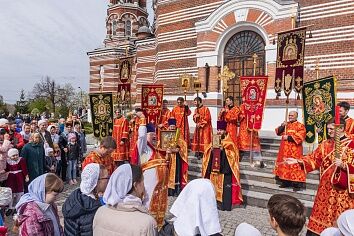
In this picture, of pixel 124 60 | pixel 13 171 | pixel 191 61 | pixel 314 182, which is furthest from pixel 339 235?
pixel 191 61

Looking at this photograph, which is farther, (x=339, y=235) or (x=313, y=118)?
(x=313, y=118)

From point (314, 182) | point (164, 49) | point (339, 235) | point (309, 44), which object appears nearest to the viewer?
point (339, 235)

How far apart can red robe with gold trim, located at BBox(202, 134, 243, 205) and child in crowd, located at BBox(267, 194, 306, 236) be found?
15.8ft

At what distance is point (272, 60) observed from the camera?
13.3 metres

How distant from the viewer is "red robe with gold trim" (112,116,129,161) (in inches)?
390

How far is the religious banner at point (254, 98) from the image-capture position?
9.33m

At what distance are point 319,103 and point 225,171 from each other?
7.96ft

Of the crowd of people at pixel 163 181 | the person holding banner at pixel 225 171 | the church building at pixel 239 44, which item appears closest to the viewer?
the crowd of people at pixel 163 181

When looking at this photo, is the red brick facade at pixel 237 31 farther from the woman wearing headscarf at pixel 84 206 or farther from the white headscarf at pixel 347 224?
the woman wearing headscarf at pixel 84 206

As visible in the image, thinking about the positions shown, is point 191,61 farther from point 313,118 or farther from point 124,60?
point 313,118

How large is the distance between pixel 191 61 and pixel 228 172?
10235mm

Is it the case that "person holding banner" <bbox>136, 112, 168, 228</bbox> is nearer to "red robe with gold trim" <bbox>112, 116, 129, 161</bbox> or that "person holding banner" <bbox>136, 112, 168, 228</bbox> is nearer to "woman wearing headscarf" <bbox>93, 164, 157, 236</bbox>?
"woman wearing headscarf" <bbox>93, 164, 157, 236</bbox>

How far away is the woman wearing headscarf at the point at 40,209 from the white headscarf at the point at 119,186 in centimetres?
64

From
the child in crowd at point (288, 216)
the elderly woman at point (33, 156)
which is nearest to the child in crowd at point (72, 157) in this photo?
the elderly woman at point (33, 156)
